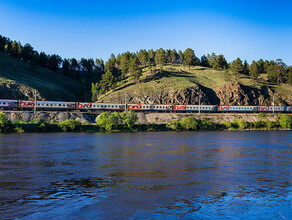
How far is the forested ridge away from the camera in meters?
137

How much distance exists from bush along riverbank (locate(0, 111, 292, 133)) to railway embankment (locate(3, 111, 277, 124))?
3.07 meters

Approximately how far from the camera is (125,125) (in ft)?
227

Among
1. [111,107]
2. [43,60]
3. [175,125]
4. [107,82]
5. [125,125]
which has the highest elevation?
[43,60]

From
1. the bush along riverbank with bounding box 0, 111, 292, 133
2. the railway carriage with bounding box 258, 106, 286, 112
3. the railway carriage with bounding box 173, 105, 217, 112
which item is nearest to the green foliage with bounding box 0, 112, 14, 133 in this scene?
the bush along riverbank with bounding box 0, 111, 292, 133

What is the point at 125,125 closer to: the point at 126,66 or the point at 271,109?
the point at 271,109

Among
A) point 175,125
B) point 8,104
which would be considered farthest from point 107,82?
point 175,125

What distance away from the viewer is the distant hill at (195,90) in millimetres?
117812

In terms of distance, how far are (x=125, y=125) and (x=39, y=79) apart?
82.6 metres

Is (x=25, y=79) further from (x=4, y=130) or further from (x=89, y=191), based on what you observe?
(x=89, y=191)

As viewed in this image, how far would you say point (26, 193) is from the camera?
49.0 feet

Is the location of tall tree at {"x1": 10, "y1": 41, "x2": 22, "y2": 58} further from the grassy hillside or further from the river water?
the river water

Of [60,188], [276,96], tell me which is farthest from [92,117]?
[276,96]

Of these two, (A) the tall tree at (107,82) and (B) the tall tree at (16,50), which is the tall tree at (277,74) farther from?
(B) the tall tree at (16,50)

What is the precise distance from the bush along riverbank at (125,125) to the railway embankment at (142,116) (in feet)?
10.1
